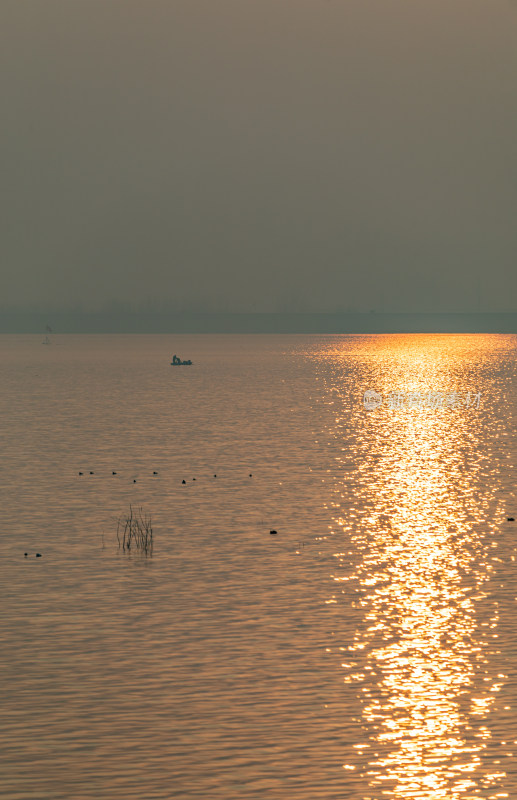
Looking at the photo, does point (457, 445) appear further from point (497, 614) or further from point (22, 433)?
point (497, 614)

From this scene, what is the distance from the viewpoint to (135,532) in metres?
35.2

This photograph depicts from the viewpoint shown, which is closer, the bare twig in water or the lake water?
the lake water

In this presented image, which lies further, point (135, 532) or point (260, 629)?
point (135, 532)

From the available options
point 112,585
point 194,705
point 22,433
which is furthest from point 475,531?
point 22,433

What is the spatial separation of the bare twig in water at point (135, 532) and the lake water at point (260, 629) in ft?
1.27

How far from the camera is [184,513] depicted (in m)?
40.2

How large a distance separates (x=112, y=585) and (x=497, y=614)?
28.6 feet

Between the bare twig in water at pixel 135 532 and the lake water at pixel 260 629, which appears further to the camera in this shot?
the bare twig in water at pixel 135 532

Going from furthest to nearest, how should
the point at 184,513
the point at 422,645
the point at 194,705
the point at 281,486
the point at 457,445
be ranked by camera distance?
the point at 457,445 < the point at 281,486 < the point at 184,513 < the point at 422,645 < the point at 194,705

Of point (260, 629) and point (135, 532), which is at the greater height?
point (135, 532)

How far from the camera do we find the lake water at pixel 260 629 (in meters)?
16.2

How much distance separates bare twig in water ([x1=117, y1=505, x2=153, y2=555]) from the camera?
1321 inches

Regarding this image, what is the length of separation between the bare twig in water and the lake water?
386mm

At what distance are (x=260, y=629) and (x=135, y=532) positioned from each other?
11.8 m
